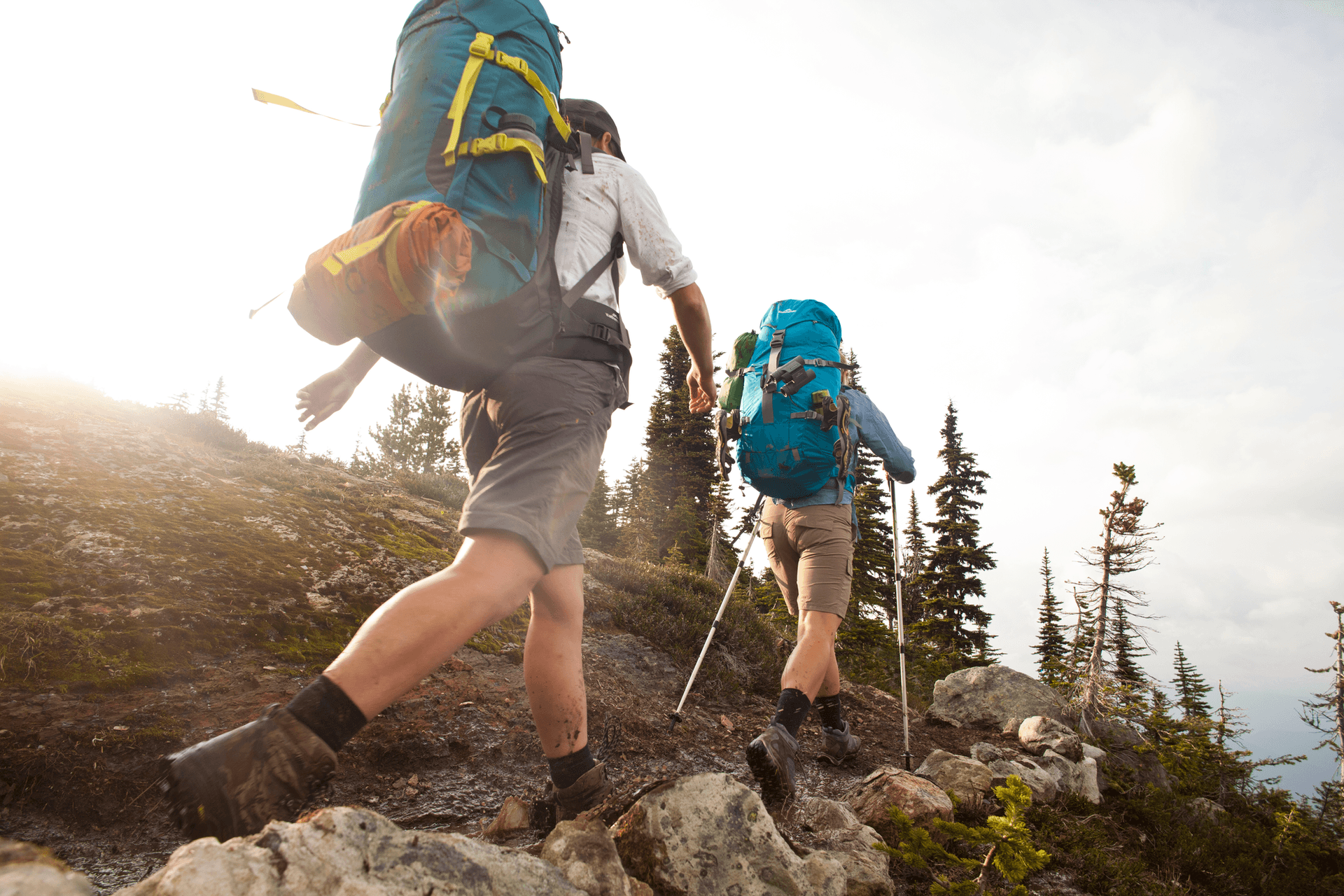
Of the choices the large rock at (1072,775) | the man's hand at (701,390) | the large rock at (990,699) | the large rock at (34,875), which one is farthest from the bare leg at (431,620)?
the large rock at (990,699)

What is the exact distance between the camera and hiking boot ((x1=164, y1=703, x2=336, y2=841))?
117 centimetres

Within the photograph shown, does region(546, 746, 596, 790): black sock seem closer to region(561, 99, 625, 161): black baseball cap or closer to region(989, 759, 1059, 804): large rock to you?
region(561, 99, 625, 161): black baseball cap

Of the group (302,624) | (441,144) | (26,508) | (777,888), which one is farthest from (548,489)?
(26,508)

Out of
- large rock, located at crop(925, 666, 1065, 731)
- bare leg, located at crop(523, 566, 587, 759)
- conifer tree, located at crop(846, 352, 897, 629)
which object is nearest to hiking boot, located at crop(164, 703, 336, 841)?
bare leg, located at crop(523, 566, 587, 759)

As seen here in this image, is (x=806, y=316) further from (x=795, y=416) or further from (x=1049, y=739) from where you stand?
(x=1049, y=739)

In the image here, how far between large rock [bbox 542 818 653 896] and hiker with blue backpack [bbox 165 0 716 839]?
408 millimetres

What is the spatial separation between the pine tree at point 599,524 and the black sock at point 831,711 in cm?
2267

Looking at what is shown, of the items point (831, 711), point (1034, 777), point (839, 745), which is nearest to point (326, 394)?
point (831, 711)

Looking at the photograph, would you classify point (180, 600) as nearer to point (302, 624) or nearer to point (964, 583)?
point (302, 624)

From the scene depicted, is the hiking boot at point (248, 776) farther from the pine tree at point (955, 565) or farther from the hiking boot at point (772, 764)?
the pine tree at point (955, 565)

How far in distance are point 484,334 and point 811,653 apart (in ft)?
8.67

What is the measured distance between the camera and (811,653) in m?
3.36

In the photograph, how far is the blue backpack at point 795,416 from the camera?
3.55 meters

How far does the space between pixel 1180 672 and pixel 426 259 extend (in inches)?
1393
